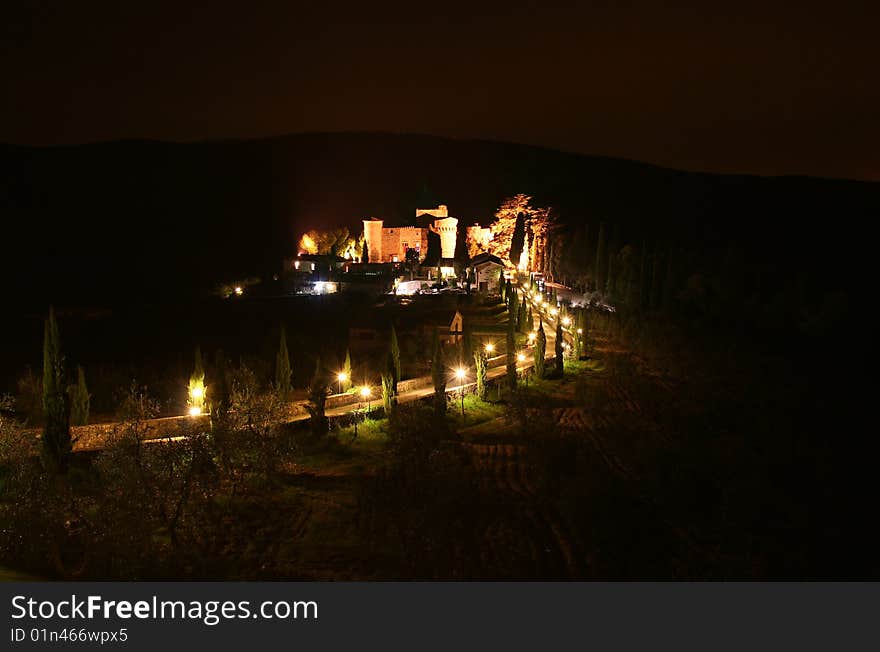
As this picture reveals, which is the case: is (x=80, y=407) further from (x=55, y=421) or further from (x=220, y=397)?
(x=55, y=421)

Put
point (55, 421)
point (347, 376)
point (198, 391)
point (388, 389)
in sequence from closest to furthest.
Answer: point (55, 421), point (198, 391), point (388, 389), point (347, 376)

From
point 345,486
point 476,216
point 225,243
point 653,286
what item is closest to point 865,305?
point 653,286

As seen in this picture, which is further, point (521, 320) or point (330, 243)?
point (330, 243)

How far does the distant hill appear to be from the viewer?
241 feet

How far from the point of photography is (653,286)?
163 feet

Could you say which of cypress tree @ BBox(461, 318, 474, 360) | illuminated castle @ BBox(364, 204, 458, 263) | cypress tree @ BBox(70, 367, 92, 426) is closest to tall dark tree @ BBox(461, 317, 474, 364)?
cypress tree @ BBox(461, 318, 474, 360)

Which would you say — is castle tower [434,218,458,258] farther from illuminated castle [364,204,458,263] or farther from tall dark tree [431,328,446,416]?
tall dark tree [431,328,446,416]

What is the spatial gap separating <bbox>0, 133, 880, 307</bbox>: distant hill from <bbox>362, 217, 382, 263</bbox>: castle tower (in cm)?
1110

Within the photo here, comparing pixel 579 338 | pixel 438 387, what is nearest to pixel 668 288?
pixel 579 338

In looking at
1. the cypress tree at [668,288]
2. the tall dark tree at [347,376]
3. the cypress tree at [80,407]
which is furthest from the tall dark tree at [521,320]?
the cypress tree at [80,407]

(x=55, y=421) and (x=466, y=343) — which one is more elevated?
(x=55, y=421)

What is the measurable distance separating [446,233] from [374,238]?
6.80 meters

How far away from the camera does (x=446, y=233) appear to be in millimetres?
63906

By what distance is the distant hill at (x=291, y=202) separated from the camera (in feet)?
241
